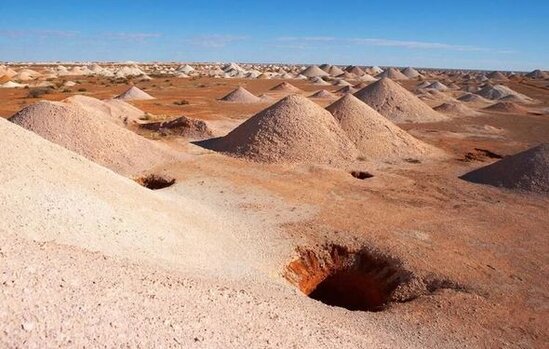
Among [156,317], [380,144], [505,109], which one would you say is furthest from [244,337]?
[505,109]

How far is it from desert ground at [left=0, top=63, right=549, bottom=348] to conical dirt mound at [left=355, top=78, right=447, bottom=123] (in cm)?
784

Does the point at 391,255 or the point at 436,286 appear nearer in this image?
the point at 436,286

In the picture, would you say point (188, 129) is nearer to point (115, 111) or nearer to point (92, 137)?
point (92, 137)

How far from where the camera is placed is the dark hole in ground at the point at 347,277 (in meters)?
9.04

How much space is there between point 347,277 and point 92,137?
34.5 feet

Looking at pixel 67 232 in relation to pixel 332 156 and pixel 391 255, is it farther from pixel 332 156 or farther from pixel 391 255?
pixel 332 156

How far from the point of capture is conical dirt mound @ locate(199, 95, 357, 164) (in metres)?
17.3

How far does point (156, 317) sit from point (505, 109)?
3643 cm

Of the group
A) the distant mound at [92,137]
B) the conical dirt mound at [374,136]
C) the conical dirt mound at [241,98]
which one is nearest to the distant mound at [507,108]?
the conical dirt mound at [241,98]

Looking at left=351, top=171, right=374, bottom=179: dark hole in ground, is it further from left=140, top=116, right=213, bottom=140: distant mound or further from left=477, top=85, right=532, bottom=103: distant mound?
left=477, top=85, right=532, bottom=103: distant mound

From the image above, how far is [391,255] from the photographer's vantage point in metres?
9.69

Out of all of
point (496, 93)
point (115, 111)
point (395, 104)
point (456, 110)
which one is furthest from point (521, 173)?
point (496, 93)

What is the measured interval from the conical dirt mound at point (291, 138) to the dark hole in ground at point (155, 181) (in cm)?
348

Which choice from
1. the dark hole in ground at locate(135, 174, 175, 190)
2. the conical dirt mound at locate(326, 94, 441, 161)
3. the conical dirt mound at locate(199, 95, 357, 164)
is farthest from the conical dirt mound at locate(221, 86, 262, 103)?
the dark hole in ground at locate(135, 174, 175, 190)
